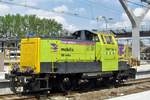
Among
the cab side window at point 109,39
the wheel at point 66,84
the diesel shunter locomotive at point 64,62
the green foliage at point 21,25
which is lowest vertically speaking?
the wheel at point 66,84

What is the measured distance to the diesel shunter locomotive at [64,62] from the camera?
15.7 metres

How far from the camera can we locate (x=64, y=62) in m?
16.8

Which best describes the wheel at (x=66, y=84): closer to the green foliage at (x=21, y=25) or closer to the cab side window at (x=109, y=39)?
the cab side window at (x=109, y=39)

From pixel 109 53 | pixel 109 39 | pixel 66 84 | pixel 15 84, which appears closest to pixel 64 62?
pixel 66 84

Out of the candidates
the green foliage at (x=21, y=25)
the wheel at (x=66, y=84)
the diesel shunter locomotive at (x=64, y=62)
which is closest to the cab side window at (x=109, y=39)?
the diesel shunter locomotive at (x=64, y=62)

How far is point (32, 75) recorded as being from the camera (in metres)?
15.5

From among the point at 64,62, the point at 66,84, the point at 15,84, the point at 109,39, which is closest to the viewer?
the point at 15,84

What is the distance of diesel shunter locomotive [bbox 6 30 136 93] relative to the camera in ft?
51.6

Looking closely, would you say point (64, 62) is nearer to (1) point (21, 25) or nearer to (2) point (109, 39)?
(2) point (109, 39)

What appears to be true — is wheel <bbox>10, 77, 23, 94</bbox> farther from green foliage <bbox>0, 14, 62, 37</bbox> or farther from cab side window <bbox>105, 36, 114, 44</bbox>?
green foliage <bbox>0, 14, 62, 37</bbox>

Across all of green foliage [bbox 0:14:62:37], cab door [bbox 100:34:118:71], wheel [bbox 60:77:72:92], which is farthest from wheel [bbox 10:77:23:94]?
green foliage [bbox 0:14:62:37]

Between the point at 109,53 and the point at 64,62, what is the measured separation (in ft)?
11.3

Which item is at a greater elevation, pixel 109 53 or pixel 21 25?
pixel 21 25

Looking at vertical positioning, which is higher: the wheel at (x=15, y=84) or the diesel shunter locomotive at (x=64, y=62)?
the diesel shunter locomotive at (x=64, y=62)
